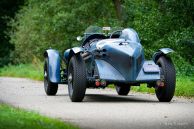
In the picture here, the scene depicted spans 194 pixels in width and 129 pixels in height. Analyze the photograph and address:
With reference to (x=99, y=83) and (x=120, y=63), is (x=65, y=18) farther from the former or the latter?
(x=99, y=83)

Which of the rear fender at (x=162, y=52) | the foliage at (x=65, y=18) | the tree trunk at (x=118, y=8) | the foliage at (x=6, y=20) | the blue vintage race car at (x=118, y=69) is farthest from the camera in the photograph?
the foliage at (x=6, y=20)

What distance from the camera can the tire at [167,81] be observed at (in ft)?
53.7

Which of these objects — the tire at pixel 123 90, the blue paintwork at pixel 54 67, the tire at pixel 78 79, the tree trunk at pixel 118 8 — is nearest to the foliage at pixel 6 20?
the tree trunk at pixel 118 8

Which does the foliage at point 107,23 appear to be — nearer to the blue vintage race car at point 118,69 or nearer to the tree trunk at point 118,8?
the tree trunk at point 118,8

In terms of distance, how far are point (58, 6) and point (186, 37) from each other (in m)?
16.5

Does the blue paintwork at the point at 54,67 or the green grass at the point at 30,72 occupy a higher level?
the blue paintwork at the point at 54,67

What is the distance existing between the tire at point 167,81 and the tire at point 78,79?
6.06ft

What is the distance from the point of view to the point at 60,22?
36.3 meters

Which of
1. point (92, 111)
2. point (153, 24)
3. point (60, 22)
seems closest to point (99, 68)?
point (92, 111)

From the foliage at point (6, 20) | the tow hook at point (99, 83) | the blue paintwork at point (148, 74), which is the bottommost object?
the foliage at point (6, 20)

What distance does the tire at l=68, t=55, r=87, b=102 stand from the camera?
16.1m

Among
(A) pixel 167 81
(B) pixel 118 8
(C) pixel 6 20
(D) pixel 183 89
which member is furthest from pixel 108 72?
(C) pixel 6 20

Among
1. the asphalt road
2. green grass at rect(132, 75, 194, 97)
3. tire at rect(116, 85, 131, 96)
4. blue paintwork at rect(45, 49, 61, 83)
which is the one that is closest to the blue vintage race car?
the asphalt road

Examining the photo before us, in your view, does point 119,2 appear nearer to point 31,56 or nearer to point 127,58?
point 31,56
